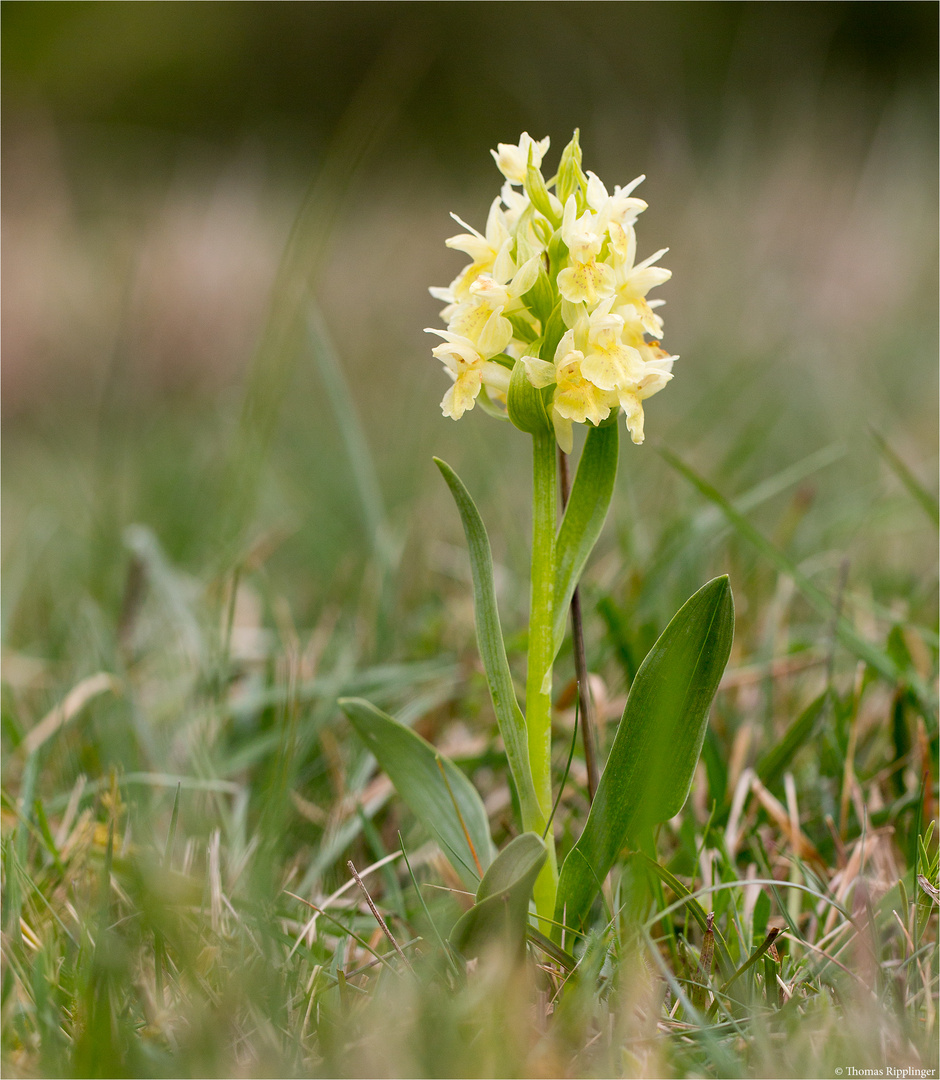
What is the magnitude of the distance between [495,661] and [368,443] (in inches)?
89.4

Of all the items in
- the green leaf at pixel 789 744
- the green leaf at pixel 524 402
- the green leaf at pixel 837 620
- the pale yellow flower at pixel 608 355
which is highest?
the pale yellow flower at pixel 608 355

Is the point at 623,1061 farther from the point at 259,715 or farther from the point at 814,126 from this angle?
the point at 814,126

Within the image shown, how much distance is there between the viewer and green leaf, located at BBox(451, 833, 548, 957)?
0.63 metres

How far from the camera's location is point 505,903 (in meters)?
0.64

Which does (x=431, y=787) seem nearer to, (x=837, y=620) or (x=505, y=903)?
(x=505, y=903)

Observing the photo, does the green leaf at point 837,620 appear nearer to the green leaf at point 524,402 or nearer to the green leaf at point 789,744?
the green leaf at point 789,744

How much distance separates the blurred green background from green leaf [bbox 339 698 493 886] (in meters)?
0.45

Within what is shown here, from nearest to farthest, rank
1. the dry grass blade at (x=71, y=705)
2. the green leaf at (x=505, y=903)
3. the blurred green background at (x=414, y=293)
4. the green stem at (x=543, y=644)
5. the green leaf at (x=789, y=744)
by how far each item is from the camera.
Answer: the green leaf at (x=505, y=903) < the green stem at (x=543, y=644) < the green leaf at (x=789, y=744) < the dry grass blade at (x=71, y=705) < the blurred green background at (x=414, y=293)

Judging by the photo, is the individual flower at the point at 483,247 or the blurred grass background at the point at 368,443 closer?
the individual flower at the point at 483,247

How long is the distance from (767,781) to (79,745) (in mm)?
896

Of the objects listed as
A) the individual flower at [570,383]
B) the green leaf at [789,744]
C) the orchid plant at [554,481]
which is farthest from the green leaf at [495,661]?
the green leaf at [789,744]

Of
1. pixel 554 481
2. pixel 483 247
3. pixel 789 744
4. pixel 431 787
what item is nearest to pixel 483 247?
pixel 483 247

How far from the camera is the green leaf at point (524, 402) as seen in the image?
0.69 m

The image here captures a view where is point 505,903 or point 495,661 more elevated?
point 495,661
